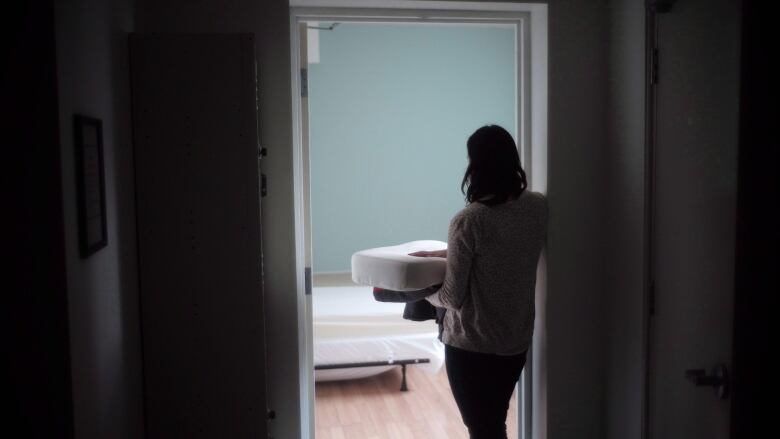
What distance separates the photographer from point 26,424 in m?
1.46

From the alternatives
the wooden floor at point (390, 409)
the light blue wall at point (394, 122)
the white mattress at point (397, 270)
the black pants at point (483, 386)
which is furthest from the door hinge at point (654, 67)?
the light blue wall at point (394, 122)

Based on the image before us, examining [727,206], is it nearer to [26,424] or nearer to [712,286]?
[712,286]

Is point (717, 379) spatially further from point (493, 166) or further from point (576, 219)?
point (576, 219)

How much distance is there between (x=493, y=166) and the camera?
2088 millimetres

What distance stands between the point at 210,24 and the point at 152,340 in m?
1.06

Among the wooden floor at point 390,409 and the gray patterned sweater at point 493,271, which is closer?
the gray patterned sweater at point 493,271

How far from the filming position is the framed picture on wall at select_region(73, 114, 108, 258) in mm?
1543

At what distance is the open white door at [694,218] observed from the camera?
1.65 meters

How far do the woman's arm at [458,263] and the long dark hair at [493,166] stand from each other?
0.10m

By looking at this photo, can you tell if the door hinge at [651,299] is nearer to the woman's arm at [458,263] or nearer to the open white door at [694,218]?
the open white door at [694,218]

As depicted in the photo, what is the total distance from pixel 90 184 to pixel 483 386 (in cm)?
130

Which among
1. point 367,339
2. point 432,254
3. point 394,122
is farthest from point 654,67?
point 394,122

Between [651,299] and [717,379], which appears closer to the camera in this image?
[717,379]

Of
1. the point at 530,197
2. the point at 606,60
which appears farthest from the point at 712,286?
the point at 606,60
